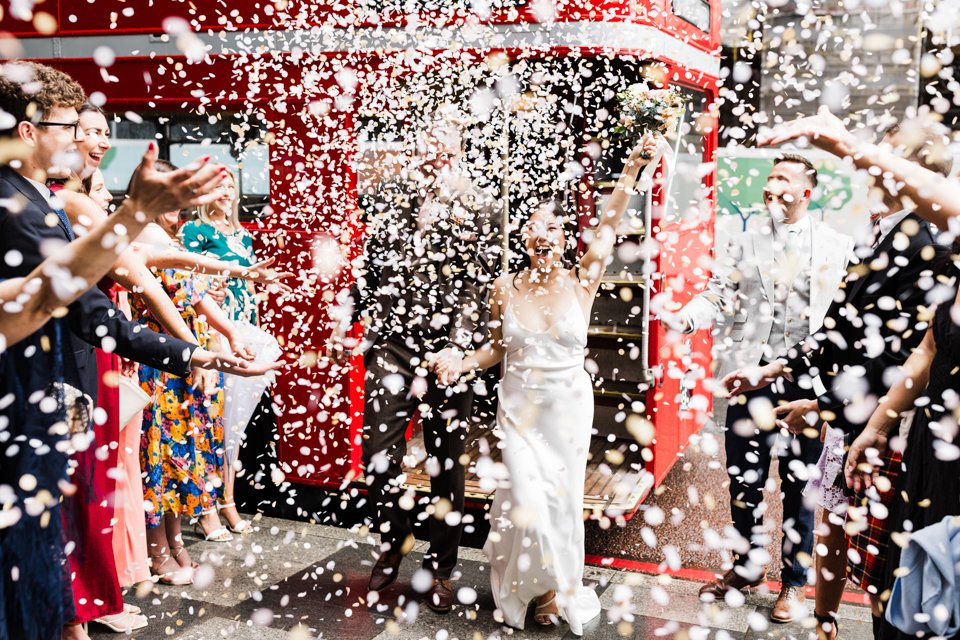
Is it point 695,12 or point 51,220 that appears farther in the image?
point 695,12

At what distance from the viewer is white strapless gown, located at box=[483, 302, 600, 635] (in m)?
4.16

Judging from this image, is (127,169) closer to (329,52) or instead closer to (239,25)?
(239,25)

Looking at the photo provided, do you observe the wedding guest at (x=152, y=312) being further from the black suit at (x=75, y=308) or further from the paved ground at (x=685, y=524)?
the paved ground at (x=685, y=524)

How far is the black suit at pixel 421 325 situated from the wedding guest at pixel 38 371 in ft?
5.78

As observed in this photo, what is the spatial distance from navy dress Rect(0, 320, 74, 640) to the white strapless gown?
2157mm

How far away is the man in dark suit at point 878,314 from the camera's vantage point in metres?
3.11

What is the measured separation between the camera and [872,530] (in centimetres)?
309

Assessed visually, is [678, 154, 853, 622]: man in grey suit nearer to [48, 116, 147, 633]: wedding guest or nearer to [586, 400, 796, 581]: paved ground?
[586, 400, 796, 581]: paved ground

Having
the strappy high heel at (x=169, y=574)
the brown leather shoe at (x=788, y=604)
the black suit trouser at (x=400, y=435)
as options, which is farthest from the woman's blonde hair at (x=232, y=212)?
the brown leather shoe at (x=788, y=604)

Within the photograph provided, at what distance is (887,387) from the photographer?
322 cm

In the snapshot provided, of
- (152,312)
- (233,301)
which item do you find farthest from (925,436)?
(233,301)

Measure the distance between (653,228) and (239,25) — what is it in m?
2.93

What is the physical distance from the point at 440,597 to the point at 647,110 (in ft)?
9.13

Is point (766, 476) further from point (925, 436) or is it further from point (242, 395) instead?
point (242, 395)
